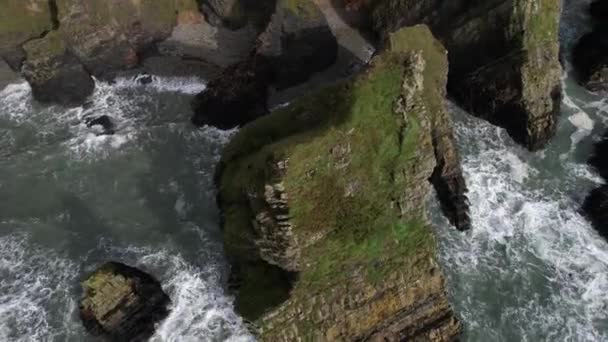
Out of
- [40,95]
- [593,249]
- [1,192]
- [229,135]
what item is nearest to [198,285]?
[229,135]

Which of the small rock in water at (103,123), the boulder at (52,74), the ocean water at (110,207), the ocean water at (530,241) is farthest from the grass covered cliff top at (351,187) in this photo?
the boulder at (52,74)

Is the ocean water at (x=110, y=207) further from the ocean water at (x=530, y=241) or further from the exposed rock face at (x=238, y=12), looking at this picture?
the ocean water at (x=530, y=241)

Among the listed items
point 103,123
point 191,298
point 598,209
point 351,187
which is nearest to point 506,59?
point 598,209

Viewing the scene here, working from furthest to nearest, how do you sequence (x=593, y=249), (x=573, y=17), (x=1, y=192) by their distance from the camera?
1. (x=573, y=17)
2. (x=1, y=192)
3. (x=593, y=249)

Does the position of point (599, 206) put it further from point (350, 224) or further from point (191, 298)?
point (191, 298)

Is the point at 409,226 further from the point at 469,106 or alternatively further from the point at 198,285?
the point at 469,106

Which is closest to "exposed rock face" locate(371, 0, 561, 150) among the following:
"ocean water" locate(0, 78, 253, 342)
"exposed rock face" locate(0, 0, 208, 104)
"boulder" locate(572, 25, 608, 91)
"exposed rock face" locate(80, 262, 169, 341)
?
"boulder" locate(572, 25, 608, 91)

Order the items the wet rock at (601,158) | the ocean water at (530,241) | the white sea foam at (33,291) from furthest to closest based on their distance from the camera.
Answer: the wet rock at (601,158), the ocean water at (530,241), the white sea foam at (33,291)
